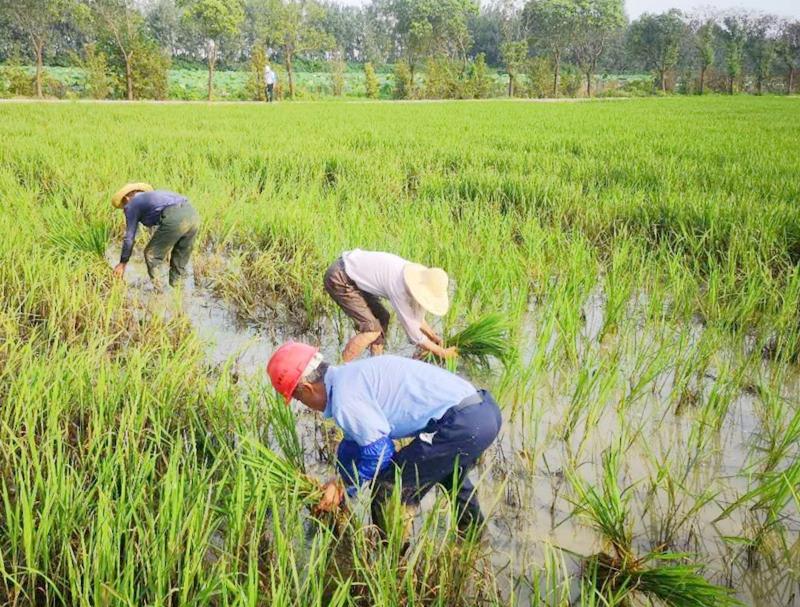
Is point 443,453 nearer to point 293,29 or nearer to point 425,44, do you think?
point 293,29

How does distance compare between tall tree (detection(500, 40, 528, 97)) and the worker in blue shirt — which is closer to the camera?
the worker in blue shirt

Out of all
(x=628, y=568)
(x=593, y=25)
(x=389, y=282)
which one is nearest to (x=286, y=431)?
(x=389, y=282)

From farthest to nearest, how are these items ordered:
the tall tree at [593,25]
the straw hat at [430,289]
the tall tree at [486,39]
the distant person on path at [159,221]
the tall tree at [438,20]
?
1. the tall tree at [486,39]
2. the tall tree at [593,25]
3. the tall tree at [438,20]
4. the distant person on path at [159,221]
5. the straw hat at [430,289]

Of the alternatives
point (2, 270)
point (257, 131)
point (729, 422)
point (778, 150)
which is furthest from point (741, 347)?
point (257, 131)

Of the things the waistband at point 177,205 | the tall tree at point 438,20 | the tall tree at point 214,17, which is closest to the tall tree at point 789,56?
the tall tree at point 438,20

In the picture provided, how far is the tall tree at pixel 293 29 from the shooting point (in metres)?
28.4

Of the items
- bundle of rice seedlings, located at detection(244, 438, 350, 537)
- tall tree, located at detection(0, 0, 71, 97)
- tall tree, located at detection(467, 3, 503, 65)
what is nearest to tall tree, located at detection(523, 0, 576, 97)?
tall tree, located at detection(467, 3, 503, 65)

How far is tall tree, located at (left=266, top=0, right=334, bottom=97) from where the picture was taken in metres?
28.4

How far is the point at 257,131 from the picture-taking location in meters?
10.3

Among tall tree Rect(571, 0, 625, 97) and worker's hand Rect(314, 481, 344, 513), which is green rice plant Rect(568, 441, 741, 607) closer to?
worker's hand Rect(314, 481, 344, 513)

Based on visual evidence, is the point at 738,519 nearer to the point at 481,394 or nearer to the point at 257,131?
the point at 481,394

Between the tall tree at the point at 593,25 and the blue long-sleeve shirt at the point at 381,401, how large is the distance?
43.0m

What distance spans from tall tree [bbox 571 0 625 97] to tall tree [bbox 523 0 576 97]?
454 millimetres

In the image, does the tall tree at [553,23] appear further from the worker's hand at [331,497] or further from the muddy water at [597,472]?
the worker's hand at [331,497]
